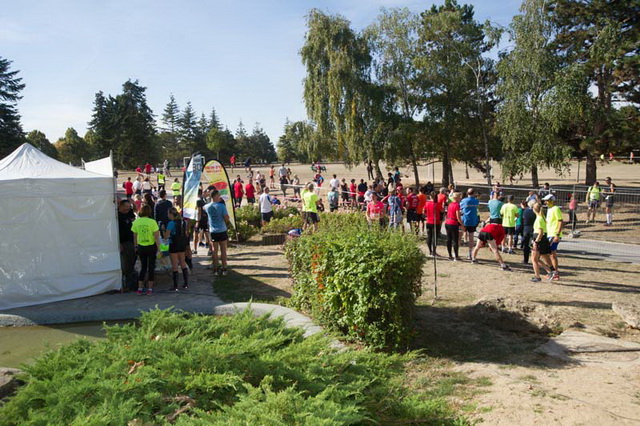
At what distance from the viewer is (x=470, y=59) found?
27.4 m

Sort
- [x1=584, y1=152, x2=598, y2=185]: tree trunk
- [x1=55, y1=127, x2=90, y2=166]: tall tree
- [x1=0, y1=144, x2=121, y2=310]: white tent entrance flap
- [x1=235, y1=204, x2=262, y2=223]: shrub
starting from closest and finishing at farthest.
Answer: [x1=0, y1=144, x2=121, y2=310]: white tent entrance flap → [x1=235, y1=204, x2=262, y2=223]: shrub → [x1=584, y1=152, x2=598, y2=185]: tree trunk → [x1=55, y1=127, x2=90, y2=166]: tall tree

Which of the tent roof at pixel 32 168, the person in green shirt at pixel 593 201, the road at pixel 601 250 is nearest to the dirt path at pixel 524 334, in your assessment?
the road at pixel 601 250

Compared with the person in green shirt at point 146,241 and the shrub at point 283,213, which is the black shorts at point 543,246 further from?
the shrub at point 283,213

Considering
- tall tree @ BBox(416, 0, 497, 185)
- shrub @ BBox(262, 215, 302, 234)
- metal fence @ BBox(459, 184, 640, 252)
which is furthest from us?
tall tree @ BBox(416, 0, 497, 185)

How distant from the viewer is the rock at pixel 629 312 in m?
6.31

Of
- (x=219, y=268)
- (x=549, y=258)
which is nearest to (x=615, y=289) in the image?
(x=549, y=258)

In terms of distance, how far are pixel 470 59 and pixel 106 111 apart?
46878 mm

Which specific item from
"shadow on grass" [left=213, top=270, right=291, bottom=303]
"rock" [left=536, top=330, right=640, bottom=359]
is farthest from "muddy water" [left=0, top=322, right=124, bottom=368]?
"rock" [left=536, top=330, right=640, bottom=359]

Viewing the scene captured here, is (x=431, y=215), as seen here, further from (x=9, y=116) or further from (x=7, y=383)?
(x=9, y=116)

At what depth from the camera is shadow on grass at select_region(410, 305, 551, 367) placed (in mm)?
5500

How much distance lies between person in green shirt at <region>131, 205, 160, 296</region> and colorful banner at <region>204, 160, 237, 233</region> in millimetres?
5355

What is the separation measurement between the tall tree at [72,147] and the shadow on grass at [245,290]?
65234 mm

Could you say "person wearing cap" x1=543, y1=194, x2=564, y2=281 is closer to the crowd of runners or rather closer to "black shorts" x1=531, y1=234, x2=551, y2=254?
the crowd of runners

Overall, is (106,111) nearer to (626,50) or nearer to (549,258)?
(626,50)
